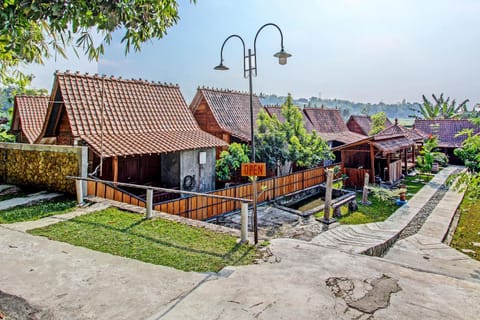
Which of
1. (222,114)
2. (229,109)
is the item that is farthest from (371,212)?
(229,109)

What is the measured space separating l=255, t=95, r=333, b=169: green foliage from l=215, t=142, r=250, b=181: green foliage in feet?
3.87

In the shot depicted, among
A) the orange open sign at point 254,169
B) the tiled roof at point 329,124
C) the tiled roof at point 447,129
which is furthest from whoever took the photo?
the tiled roof at point 447,129

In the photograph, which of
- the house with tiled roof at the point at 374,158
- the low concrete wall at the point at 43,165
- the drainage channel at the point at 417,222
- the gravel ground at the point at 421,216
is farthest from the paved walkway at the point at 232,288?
the house with tiled roof at the point at 374,158

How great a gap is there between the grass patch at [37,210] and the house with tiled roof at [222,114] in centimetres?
1009

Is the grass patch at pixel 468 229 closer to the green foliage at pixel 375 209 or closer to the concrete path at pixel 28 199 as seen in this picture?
the green foliage at pixel 375 209

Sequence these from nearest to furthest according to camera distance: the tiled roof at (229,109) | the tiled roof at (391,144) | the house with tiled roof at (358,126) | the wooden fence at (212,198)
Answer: the wooden fence at (212,198) → the tiled roof at (391,144) → the tiled roof at (229,109) → the house with tiled roof at (358,126)

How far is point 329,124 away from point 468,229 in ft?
56.4

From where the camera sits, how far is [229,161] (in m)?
14.2

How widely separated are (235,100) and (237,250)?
16289 millimetres

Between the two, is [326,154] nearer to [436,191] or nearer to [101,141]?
[436,191]

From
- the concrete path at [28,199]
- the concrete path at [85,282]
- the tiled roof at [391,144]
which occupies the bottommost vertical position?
the concrete path at [85,282]

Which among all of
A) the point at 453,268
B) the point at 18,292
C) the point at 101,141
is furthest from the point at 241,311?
the point at 101,141

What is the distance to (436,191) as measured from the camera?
18.1 metres

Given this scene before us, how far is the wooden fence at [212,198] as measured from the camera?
371 inches
